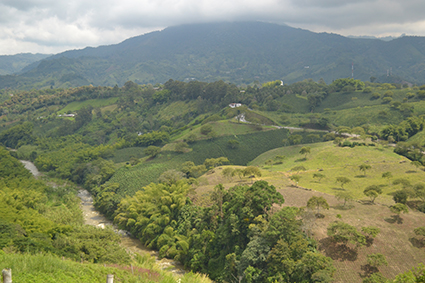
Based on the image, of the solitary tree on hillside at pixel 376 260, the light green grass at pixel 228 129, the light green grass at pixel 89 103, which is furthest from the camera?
the light green grass at pixel 89 103

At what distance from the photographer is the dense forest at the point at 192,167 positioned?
82.4ft

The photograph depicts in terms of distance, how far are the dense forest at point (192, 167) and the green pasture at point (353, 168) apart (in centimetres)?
165

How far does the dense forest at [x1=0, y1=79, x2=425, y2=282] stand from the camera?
25.1 metres

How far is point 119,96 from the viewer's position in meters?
140

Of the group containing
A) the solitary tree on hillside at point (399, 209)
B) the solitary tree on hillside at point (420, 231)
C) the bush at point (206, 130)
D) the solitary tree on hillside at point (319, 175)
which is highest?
the bush at point (206, 130)

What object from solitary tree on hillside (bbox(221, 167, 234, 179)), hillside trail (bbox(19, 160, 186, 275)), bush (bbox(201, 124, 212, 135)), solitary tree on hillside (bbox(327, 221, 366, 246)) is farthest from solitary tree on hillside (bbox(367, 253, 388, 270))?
bush (bbox(201, 124, 212, 135))

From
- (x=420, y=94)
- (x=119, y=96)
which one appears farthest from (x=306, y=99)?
(x=119, y=96)

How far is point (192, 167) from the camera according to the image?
189ft

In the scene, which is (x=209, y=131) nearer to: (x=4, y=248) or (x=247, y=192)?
(x=247, y=192)

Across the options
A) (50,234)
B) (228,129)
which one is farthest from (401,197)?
(228,129)

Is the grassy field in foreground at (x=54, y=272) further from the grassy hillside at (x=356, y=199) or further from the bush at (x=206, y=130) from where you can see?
the bush at (x=206, y=130)

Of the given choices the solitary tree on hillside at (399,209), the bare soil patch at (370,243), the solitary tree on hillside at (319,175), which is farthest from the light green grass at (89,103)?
the solitary tree on hillside at (399,209)

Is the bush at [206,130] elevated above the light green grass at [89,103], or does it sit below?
below

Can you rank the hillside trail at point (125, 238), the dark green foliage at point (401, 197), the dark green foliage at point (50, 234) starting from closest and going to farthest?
the dark green foliage at point (50, 234), the dark green foliage at point (401, 197), the hillside trail at point (125, 238)
